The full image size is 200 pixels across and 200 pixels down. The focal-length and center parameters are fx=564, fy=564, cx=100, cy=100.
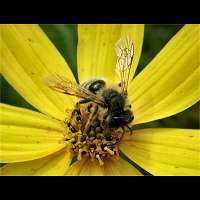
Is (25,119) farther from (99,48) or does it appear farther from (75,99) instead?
(99,48)

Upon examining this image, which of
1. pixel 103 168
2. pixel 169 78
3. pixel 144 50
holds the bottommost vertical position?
pixel 103 168

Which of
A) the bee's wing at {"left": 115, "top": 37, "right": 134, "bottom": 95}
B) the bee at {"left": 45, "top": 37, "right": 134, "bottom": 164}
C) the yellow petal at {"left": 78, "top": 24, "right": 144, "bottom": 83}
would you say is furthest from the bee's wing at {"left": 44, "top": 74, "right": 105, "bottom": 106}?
the yellow petal at {"left": 78, "top": 24, "right": 144, "bottom": 83}

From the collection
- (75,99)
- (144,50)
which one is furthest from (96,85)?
(144,50)

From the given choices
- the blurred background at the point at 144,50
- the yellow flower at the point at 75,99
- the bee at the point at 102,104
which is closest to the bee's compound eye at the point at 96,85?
the bee at the point at 102,104

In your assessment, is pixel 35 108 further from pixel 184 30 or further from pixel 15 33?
pixel 184 30

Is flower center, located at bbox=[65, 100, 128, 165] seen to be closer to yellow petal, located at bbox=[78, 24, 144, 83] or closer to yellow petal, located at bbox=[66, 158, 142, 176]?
yellow petal, located at bbox=[66, 158, 142, 176]

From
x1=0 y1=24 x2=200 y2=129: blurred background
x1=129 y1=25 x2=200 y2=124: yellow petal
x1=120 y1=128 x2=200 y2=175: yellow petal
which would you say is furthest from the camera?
x1=0 y1=24 x2=200 y2=129: blurred background
